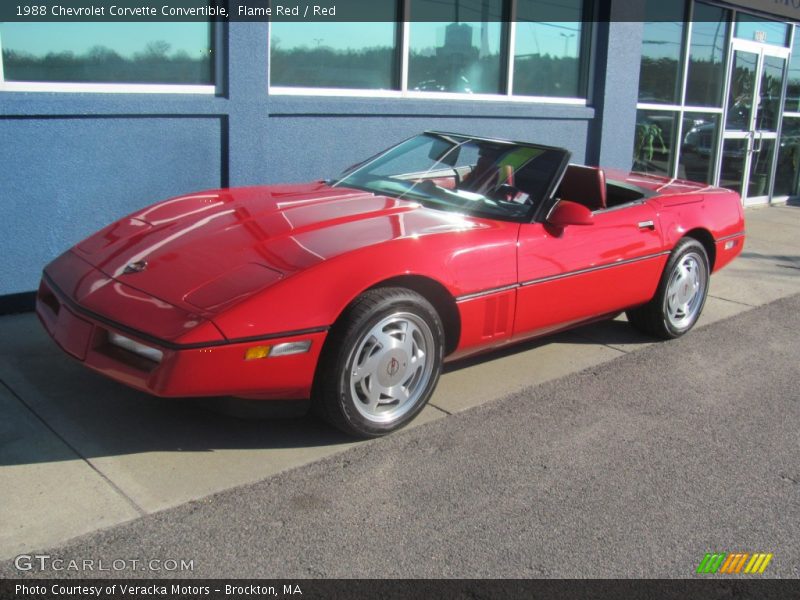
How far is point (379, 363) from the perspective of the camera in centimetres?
387

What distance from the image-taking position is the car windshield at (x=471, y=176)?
4.73 meters

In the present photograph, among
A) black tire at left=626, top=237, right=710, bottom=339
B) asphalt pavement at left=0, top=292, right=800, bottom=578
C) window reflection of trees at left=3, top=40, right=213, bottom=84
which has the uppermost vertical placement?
window reflection of trees at left=3, top=40, right=213, bottom=84

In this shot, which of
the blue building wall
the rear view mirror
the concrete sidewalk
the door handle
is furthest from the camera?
the door handle

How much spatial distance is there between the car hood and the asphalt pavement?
87 cm

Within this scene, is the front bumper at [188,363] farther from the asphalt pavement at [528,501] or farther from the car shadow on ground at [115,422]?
the asphalt pavement at [528,501]

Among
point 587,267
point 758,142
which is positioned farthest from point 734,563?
point 758,142

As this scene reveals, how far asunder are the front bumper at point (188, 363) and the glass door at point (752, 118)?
10.1 m

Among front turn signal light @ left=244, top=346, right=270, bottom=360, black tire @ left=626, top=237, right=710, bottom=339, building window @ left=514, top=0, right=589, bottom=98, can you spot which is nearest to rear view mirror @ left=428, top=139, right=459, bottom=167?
black tire @ left=626, top=237, right=710, bottom=339

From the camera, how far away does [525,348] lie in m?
5.46

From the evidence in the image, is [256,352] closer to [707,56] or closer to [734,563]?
[734,563]

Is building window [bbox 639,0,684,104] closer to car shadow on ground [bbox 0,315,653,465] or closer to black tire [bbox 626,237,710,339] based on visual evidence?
black tire [bbox 626,237,710,339]

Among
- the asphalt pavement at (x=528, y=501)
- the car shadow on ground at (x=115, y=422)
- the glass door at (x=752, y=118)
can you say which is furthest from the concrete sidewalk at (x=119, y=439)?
the glass door at (x=752, y=118)

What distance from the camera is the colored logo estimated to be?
3.10m
